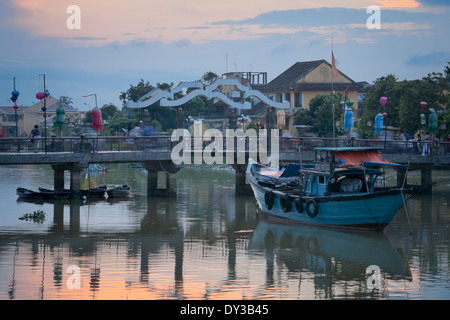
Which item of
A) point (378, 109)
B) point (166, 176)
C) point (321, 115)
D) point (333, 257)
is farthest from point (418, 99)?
point (333, 257)

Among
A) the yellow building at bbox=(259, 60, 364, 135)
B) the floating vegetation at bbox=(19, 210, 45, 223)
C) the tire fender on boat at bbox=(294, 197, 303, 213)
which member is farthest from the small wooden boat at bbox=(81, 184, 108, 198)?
the yellow building at bbox=(259, 60, 364, 135)

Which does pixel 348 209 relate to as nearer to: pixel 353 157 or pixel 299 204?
pixel 353 157

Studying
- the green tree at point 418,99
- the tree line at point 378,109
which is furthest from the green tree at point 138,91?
the green tree at point 418,99

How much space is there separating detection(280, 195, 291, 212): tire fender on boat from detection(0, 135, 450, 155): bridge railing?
13.2ft

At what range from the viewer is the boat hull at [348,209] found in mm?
32375

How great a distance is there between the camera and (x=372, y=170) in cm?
3375

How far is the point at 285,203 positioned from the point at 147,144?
10.6m

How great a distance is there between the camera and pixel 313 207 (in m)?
34.5

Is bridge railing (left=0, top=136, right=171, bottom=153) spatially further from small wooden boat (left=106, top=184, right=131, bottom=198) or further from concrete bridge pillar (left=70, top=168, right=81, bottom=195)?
small wooden boat (left=106, top=184, right=131, bottom=198)

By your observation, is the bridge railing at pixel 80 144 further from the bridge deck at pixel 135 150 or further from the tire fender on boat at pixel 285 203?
the tire fender on boat at pixel 285 203

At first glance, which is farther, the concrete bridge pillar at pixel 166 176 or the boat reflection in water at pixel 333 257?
the concrete bridge pillar at pixel 166 176
